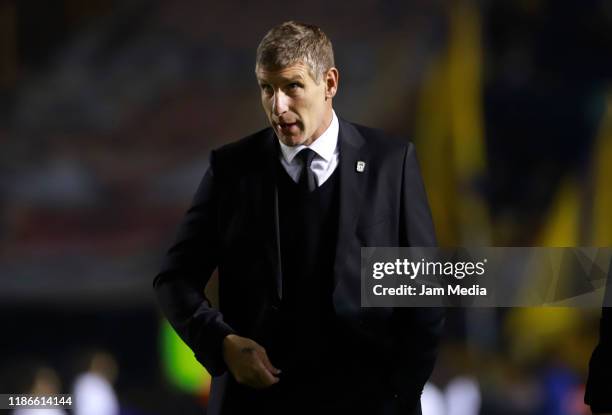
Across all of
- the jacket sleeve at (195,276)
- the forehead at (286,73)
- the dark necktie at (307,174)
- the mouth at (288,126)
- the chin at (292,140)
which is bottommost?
the jacket sleeve at (195,276)

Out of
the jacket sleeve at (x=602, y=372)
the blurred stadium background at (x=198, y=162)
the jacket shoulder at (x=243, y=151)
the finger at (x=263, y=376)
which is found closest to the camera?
the jacket sleeve at (x=602, y=372)

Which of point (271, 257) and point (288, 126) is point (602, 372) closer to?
point (271, 257)

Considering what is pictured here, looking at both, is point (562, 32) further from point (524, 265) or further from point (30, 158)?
point (30, 158)

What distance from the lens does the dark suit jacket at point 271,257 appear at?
265 cm

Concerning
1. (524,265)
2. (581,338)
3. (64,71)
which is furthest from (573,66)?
(64,71)

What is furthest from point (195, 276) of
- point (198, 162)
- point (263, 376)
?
point (198, 162)

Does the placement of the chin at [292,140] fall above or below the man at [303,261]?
above

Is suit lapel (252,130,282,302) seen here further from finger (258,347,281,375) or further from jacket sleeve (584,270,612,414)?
jacket sleeve (584,270,612,414)

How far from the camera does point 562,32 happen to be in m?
6.44

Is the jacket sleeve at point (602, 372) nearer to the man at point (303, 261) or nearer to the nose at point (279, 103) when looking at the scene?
the man at point (303, 261)

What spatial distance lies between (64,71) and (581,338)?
146 inches

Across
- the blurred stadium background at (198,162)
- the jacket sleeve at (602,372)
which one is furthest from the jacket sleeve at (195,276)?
the blurred stadium background at (198,162)

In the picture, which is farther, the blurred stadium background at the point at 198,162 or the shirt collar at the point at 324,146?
the blurred stadium background at the point at 198,162

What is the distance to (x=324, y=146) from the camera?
2734 millimetres
